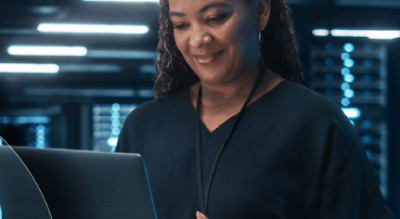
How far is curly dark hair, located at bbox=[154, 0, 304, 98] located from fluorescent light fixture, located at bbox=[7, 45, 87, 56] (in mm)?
8316

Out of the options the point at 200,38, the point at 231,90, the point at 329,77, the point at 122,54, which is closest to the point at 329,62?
the point at 329,77

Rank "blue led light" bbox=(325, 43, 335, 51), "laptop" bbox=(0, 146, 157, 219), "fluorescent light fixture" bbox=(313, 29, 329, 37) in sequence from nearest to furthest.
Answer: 1. "laptop" bbox=(0, 146, 157, 219)
2. "fluorescent light fixture" bbox=(313, 29, 329, 37)
3. "blue led light" bbox=(325, 43, 335, 51)

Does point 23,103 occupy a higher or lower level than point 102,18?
lower

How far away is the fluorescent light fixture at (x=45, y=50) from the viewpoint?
952 cm

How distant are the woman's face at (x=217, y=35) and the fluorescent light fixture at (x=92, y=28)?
248 inches

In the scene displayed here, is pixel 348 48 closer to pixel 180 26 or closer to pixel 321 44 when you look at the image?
pixel 321 44

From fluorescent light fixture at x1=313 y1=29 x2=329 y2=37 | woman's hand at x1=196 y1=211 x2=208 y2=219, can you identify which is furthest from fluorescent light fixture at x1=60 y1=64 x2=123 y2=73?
woman's hand at x1=196 y1=211 x2=208 y2=219

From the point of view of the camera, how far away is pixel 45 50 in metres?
9.63

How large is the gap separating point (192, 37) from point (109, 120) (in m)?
11.8

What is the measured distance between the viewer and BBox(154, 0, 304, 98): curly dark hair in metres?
1.34

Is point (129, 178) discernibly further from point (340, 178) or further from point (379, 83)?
point (379, 83)

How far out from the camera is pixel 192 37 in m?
1.17

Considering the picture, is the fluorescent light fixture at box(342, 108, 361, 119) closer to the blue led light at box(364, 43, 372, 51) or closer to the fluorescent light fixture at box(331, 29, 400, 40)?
the blue led light at box(364, 43, 372, 51)

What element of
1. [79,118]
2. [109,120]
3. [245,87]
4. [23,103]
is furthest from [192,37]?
[23,103]
